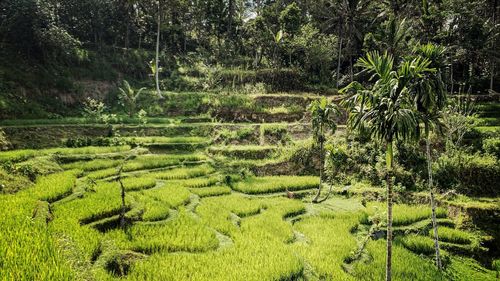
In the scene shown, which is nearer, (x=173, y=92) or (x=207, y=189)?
(x=207, y=189)

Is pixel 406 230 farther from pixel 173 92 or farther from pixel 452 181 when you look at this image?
pixel 173 92

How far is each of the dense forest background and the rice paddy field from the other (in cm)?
1210

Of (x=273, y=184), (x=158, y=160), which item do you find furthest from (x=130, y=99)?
(x=273, y=184)

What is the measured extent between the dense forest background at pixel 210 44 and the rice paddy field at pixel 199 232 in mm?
12100

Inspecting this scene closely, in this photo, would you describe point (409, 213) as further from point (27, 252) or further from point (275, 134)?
point (27, 252)

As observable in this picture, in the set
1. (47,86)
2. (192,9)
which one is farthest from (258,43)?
(47,86)

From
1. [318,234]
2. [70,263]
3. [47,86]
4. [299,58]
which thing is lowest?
[318,234]

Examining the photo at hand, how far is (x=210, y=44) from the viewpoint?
132 ft

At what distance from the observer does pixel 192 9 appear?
40.7 meters

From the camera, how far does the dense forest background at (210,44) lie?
2522 centimetres

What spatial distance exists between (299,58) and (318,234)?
93.6ft

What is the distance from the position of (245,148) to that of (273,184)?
4.84 m

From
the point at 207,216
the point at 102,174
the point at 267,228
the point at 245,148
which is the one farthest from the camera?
the point at 245,148

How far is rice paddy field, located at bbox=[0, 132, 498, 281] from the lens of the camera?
7531mm
